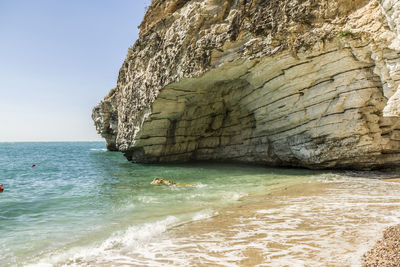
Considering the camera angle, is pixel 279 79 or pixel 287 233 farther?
pixel 279 79

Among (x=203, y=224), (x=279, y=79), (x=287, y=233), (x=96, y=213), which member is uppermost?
(x=279, y=79)

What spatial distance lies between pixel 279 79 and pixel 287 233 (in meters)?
9.32

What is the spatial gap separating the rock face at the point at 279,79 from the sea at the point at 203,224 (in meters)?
2.61

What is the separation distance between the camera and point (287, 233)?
479 cm

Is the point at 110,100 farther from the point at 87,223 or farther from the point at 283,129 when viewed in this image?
the point at 87,223

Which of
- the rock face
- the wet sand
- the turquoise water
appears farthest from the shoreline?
the rock face

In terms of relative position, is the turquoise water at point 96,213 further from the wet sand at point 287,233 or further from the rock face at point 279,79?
the rock face at point 279,79

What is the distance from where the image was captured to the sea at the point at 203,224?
13.6 feet

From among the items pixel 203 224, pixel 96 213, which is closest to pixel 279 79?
pixel 203 224

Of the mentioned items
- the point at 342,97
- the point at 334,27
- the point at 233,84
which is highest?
the point at 334,27

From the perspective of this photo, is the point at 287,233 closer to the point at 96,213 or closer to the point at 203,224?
the point at 203,224

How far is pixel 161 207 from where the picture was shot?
7.55 metres

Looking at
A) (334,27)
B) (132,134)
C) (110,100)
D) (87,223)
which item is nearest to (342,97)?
(334,27)

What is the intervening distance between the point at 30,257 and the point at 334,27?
1282 cm
